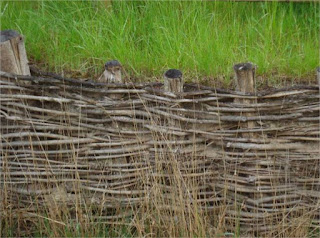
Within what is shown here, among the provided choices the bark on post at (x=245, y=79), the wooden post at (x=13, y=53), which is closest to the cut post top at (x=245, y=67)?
the bark on post at (x=245, y=79)

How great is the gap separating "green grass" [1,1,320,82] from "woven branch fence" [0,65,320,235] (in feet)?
0.89

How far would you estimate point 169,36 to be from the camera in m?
4.32

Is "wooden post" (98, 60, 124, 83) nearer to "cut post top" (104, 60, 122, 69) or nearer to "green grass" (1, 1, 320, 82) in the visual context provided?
"cut post top" (104, 60, 122, 69)

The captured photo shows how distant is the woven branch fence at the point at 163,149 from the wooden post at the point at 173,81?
0.12ft

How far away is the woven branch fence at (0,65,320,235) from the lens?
160 inches

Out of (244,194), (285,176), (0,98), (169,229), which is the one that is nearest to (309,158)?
(285,176)

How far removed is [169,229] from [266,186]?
2.33ft

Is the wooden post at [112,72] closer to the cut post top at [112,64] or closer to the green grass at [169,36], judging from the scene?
the cut post top at [112,64]

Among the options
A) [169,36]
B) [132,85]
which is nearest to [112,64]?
[132,85]

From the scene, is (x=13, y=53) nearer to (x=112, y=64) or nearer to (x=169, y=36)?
(x=112, y=64)

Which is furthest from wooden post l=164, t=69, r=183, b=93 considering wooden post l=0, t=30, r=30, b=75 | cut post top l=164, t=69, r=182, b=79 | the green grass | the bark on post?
wooden post l=0, t=30, r=30, b=75

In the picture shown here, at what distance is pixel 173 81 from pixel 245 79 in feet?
1.43

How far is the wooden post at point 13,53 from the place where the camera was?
4117 mm

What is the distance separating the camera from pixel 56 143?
420 centimetres
